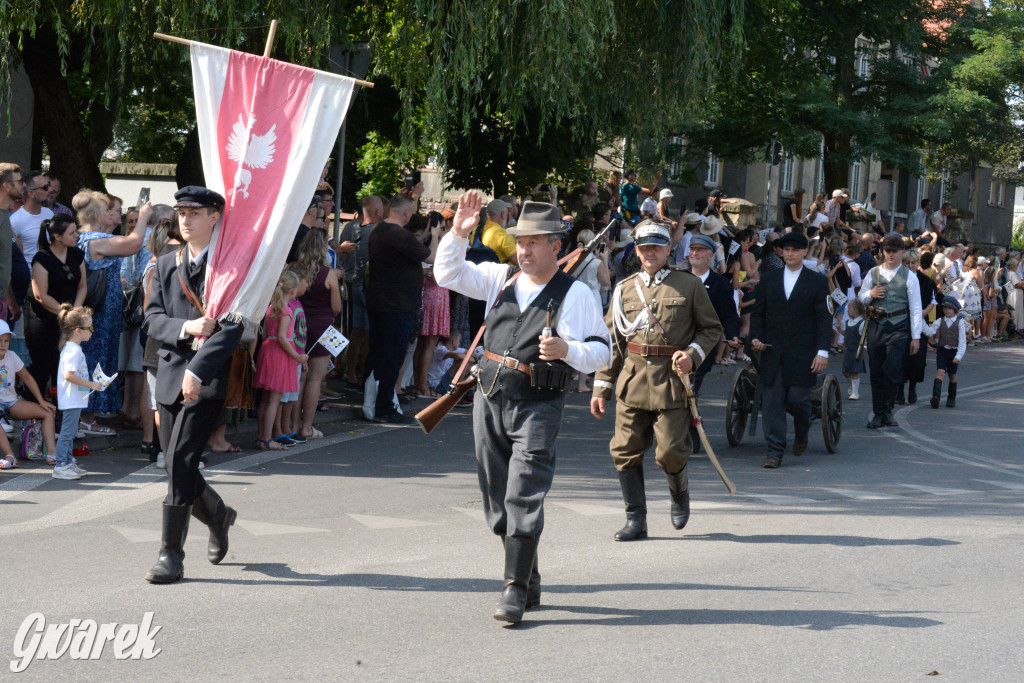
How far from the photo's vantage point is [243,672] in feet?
15.8

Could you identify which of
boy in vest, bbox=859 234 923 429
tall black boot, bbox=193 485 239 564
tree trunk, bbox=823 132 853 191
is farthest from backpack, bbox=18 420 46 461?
tree trunk, bbox=823 132 853 191

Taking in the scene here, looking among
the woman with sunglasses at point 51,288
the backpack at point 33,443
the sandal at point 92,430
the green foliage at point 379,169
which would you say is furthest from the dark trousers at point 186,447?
the green foliage at point 379,169

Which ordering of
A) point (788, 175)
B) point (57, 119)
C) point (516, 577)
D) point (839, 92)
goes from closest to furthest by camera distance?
point (516, 577) < point (57, 119) < point (839, 92) < point (788, 175)

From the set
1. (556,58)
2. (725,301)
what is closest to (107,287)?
(556,58)

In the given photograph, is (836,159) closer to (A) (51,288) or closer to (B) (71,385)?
(A) (51,288)

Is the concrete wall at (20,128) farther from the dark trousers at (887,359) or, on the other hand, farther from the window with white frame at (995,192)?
the window with white frame at (995,192)

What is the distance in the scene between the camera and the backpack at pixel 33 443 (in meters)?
9.16

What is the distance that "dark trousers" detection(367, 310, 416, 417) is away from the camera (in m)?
11.9

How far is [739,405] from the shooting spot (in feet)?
38.2

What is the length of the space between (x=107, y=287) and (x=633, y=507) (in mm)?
4944

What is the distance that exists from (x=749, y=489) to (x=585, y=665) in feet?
15.1

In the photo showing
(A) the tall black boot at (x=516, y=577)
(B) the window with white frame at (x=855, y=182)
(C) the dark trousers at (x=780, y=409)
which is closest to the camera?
(A) the tall black boot at (x=516, y=577)

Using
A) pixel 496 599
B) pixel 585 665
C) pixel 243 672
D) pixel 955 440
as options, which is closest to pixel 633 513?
pixel 496 599

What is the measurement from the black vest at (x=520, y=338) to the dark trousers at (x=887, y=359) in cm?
819
